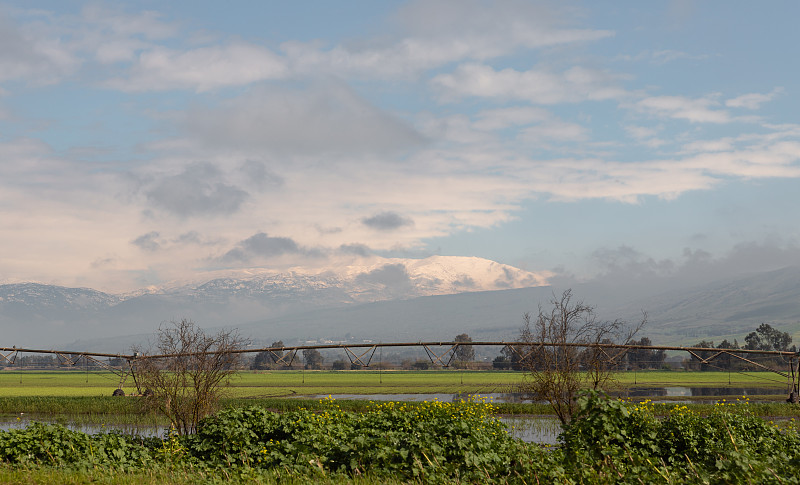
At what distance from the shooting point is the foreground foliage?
11.5m

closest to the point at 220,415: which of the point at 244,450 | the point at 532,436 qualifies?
the point at 244,450

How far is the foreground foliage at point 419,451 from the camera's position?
1155 centimetres

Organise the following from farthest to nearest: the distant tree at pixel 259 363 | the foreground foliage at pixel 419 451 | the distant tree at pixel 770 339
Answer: the distant tree at pixel 259 363 < the distant tree at pixel 770 339 < the foreground foliage at pixel 419 451

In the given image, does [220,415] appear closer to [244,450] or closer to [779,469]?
[244,450]

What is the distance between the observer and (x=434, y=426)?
580 inches

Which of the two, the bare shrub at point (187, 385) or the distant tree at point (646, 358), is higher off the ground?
the bare shrub at point (187, 385)

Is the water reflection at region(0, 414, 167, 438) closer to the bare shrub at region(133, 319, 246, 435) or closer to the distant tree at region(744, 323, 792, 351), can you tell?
the bare shrub at region(133, 319, 246, 435)

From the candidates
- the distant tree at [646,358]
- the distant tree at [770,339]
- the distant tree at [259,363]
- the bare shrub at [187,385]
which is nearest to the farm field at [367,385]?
the distant tree at [646,358]

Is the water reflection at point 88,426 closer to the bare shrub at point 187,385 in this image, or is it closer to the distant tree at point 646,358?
the bare shrub at point 187,385

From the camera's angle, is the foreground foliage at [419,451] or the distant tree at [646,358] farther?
the distant tree at [646,358]

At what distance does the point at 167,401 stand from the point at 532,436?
1503 centimetres

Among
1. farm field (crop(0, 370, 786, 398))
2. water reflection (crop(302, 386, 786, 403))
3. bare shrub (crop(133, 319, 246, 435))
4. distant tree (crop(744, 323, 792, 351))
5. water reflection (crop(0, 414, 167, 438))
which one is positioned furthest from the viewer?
distant tree (crop(744, 323, 792, 351))

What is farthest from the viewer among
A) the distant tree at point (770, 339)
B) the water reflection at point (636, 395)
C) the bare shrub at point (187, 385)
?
the distant tree at point (770, 339)

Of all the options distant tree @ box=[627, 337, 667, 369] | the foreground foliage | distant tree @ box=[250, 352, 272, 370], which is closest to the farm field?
distant tree @ box=[627, 337, 667, 369]
